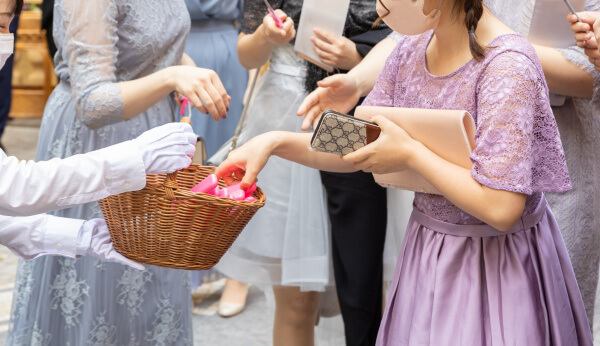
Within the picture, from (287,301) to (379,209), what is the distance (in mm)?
438

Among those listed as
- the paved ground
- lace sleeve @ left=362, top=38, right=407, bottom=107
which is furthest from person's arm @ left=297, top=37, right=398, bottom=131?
the paved ground

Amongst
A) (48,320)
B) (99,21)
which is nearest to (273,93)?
(99,21)

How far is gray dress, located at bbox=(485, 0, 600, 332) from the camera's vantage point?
1915 millimetres

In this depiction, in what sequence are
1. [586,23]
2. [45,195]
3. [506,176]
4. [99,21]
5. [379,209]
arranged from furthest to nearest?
[379,209] < [99,21] < [586,23] < [45,195] < [506,176]

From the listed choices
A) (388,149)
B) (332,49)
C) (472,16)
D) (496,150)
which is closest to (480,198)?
(496,150)

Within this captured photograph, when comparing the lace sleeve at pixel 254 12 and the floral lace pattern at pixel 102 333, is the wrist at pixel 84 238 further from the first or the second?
the lace sleeve at pixel 254 12

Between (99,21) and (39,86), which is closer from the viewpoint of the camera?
(99,21)

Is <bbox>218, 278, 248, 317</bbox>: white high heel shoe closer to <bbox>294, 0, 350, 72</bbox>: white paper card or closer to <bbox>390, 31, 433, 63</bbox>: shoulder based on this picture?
<bbox>294, 0, 350, 72</bbox>: white paper card

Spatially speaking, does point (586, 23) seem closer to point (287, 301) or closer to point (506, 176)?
point (506, 176)

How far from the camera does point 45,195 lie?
5.06 ft

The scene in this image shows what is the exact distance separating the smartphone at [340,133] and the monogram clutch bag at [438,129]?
6 centimetres

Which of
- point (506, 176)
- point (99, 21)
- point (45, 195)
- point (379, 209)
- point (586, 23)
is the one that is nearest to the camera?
point (506, 176)

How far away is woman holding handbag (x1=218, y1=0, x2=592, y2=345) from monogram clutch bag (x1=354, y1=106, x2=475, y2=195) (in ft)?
0.07

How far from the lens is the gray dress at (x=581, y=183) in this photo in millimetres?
1915
